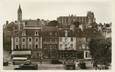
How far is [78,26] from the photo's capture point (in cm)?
189

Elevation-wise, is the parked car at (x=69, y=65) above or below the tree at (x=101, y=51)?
below

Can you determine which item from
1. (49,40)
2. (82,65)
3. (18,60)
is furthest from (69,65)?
(18,60)

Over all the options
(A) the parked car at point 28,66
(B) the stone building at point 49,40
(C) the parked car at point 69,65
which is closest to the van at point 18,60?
(A) the parked car at point 28,66

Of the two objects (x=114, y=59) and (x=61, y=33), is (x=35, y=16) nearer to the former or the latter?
(x=61, y=33)

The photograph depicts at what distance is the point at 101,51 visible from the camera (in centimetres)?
189

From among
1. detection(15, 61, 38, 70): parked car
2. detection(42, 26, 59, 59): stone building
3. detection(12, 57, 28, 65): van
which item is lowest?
detection(15, 61, 38, 70): parked car

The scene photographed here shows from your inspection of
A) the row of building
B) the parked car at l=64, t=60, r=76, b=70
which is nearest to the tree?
the row of building

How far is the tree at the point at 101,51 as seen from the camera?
188 centimetres

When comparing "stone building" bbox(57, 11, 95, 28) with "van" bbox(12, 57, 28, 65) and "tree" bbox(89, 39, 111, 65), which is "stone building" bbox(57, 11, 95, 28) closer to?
"tree" bbox(89, 39, 111, 65)

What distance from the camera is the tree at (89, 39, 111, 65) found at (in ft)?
6.18

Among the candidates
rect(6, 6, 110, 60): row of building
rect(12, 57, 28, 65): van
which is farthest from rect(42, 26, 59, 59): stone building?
rect(12, 57, 28, 65): van

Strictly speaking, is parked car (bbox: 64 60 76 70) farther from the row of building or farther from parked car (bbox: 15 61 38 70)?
parked car (bbox: 15 61 38 70)

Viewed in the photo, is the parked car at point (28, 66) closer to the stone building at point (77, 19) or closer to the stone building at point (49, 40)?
the stone building at point (49, 40)

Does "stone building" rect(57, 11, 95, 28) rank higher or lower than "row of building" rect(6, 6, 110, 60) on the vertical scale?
higher
